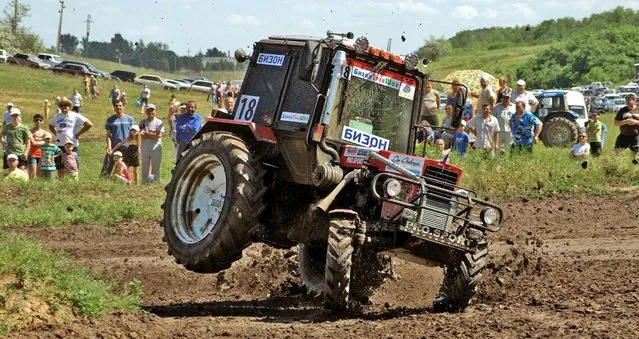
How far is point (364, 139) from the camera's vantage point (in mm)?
9680

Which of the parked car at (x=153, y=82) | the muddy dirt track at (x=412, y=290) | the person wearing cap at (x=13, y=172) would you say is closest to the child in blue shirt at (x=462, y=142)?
the muddy dirt track at (x=412, y=290)

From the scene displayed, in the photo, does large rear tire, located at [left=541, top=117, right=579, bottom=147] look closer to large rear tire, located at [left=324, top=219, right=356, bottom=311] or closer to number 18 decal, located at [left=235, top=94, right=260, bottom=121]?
number 18 decal, located at [left=235, top=94, right=260, bottom=121]

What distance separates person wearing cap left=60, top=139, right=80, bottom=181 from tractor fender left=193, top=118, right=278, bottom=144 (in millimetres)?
7991

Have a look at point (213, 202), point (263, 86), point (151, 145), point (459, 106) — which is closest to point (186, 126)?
point (151, 145)

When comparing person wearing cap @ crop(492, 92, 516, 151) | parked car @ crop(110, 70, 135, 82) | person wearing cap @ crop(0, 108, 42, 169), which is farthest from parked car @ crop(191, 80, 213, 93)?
person wearing cap @ crop(492, 92, 516, 151)

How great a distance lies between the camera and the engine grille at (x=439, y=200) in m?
9.04

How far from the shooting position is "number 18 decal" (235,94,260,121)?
396 inches

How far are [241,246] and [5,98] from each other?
37711 mm

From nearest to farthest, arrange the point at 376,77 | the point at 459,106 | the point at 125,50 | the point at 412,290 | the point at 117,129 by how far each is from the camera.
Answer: the point at 376,77
the point at 459,106
the point at 412,290
the point at 117,129
the point at 125,50

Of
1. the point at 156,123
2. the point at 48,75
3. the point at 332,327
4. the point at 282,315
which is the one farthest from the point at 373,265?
the point at 48,75

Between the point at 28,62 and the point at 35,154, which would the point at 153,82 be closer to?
the point at 28,62

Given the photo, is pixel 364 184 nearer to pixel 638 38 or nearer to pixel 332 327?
pixel 332 327

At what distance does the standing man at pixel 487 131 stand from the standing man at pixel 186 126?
474cm

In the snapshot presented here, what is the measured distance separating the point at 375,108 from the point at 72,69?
5662cm
